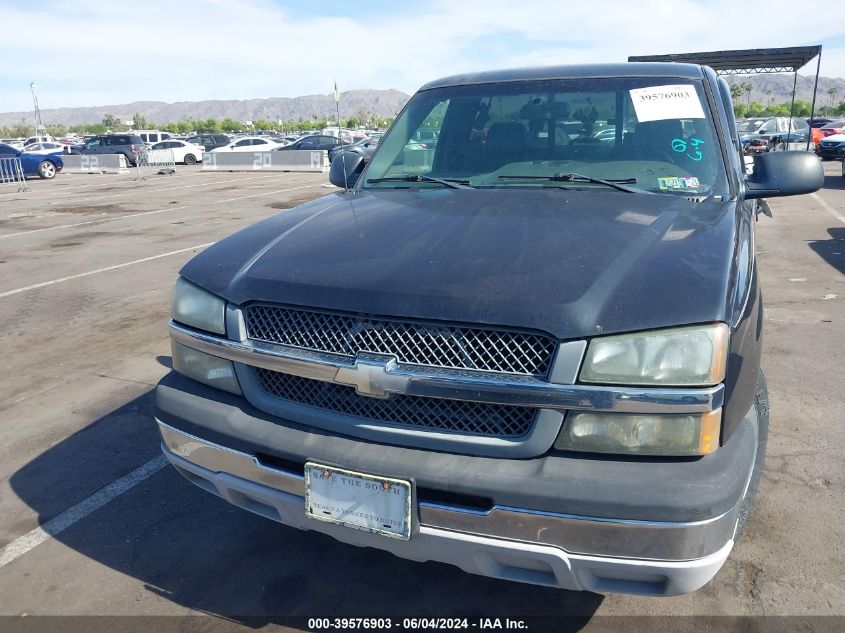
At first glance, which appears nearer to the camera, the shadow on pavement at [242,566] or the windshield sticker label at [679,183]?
the shadow on pavement at [242,566]

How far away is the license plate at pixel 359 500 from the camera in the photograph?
204cm

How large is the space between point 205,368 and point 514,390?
1185 mm

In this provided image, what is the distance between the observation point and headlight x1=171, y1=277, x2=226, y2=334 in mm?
2424

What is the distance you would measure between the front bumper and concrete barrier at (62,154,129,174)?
103ft

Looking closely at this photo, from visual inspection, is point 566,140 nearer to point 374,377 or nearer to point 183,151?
point 374,377

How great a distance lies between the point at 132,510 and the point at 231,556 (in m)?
0.68

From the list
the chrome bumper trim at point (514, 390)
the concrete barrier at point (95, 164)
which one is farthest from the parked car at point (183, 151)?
the chrome bumper trim at point (514, 390)

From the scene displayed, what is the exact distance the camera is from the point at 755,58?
1655cm

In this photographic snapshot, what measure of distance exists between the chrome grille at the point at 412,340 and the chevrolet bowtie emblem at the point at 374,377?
0.04 meters

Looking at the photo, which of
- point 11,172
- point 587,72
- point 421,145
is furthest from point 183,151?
point 587,72

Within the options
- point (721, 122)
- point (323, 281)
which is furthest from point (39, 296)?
point (721, 122)

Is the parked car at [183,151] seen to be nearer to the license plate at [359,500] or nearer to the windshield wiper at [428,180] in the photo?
the windshield wiper at [428,180]

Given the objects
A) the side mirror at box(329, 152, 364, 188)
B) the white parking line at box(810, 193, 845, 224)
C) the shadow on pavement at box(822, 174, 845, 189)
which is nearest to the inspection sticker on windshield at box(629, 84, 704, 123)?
the side mirror at box(329, 152, 364, 188)

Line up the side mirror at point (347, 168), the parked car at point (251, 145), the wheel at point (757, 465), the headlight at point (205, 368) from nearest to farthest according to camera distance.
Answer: the wheel at point (757, 465)
the headlight at point (205, 368)
the side mirror at point (347, 168)
the parked car at point (251, 145)
